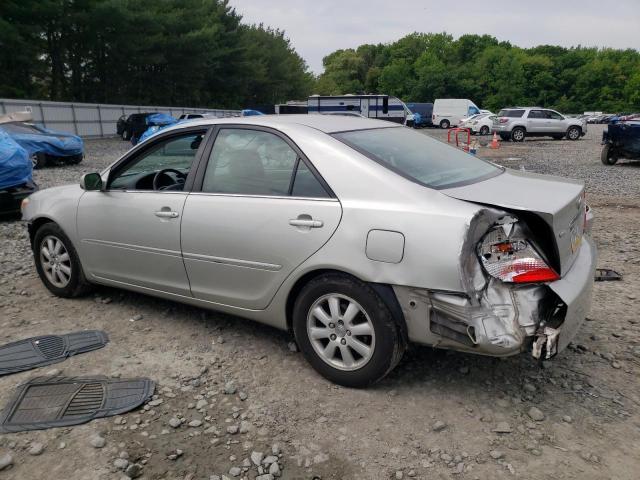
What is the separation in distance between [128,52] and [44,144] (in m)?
22.2

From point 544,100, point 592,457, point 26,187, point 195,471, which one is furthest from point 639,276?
point 544,100

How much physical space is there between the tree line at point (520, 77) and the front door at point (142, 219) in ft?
259

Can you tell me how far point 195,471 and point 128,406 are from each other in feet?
2.32

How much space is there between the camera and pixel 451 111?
43.1m

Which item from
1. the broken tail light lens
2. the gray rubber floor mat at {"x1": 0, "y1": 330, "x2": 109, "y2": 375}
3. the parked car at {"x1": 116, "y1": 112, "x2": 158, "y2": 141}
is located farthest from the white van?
the broken tail light lens

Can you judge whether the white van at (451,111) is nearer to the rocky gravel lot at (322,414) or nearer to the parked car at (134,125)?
the parked car at (134,125)

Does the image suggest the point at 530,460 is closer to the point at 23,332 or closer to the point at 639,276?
the point at 639,276

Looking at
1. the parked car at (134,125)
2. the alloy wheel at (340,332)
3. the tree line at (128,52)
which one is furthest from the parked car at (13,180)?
the tree line at (128,52)

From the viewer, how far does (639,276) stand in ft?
16.1

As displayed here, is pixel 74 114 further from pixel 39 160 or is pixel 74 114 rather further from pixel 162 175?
pixel 162 175

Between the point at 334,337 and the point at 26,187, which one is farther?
the point at 26,187

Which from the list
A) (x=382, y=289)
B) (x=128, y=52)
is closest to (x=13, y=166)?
(x=382, y=289)

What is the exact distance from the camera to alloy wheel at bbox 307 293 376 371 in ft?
9.53

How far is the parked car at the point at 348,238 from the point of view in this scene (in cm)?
263
